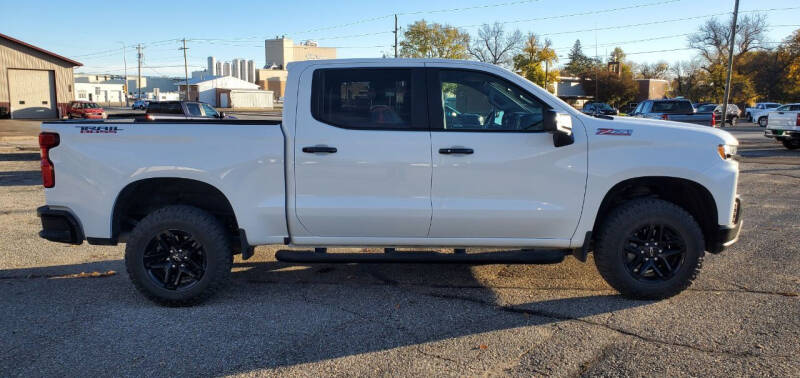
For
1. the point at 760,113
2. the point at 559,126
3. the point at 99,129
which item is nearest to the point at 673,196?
the point at 559,126

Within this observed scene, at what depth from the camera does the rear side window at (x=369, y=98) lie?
458 centimetres

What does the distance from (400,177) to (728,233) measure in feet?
8.91

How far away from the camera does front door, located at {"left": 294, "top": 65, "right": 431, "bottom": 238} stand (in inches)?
176

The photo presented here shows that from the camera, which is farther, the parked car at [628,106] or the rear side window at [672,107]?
the parked car at [628,106]

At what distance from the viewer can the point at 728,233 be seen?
4.66 m

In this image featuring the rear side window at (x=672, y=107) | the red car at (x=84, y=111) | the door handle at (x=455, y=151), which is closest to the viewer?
the door handle at (x=455, y=151)

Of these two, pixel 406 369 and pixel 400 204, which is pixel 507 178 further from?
pixel 406 369

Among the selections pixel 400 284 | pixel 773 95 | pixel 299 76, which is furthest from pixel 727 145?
pixel 773 95

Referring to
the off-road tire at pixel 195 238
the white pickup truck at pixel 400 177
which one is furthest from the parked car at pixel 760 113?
the off-road tire at pixel 195 238

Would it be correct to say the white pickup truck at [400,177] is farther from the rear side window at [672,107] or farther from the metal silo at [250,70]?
the metal silo at [250,70]

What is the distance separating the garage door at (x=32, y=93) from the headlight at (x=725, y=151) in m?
46.3

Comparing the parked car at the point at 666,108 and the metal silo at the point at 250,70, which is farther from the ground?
the metal silo at the point at 250,70

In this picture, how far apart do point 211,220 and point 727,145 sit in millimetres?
4203

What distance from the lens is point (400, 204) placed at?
14.8ft
